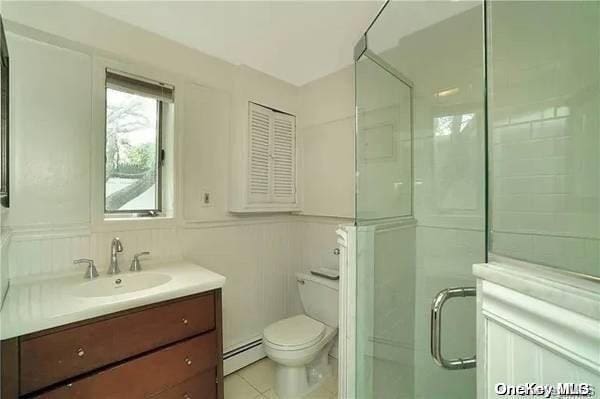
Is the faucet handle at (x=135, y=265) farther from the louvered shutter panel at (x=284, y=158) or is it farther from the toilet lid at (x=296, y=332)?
the louvered shutter panel at (x=284, y=158)

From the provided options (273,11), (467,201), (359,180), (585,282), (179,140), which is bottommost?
(585,282)

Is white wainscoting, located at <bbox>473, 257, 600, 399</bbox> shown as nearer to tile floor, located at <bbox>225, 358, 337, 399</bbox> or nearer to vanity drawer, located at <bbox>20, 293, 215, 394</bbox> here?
vanity drawer, located at <bbox>20, 293, 215, 394</bbox>

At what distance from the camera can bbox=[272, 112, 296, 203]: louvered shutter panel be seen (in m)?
2.15

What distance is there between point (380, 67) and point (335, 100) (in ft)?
1.59

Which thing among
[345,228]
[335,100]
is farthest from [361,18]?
[345,228]

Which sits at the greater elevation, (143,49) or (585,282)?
(143,49)

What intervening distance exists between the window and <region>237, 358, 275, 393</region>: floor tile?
1.27 metres

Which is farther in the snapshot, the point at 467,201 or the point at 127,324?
the point at 467,201

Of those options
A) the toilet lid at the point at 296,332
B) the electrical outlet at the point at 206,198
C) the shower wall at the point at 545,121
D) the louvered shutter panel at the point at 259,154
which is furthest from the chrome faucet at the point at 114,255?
the shower wall at the point at 545,121

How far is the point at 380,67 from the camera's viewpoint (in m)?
1.63

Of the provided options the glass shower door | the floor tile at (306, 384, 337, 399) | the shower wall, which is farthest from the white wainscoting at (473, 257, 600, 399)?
the floor tile at (306, 384, 337, 399)

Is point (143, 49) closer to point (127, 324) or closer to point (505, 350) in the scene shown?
point (127, 324)

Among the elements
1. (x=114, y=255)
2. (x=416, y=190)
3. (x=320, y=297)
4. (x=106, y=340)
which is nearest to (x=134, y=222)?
(x=114, y=255)

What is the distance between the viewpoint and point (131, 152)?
162 centimetres
